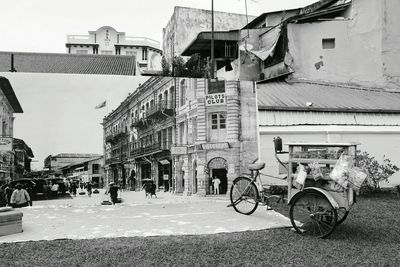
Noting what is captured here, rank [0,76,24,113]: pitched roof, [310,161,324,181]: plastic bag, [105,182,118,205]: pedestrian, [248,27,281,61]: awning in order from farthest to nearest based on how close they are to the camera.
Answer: [248,27,281,61]: awning → [105,182,118,205]: pedestrian → [0,76,24,113]: pitched roof → [310,161,324,181]: plastic bag

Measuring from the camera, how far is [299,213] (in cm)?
598

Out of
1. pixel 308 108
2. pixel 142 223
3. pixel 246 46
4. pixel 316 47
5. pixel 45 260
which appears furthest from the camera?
pixel 246 46

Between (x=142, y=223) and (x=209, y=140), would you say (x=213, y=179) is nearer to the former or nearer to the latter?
(x=209, y=140)

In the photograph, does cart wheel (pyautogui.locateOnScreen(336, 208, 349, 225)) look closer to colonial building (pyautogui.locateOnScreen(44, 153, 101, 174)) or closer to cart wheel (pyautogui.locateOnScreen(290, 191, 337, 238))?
cart wheel (pyautogui.locateOnScreen(290, 191, 337, 238))

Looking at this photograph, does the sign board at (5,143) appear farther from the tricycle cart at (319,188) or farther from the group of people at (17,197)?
the tricycle cart at (319,188)

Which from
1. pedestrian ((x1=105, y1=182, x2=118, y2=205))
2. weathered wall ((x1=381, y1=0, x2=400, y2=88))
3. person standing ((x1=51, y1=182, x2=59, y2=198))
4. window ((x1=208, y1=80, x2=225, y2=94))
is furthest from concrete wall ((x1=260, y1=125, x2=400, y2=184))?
weathered wall ((x1=381, y1=0, x2=400, y2=88))

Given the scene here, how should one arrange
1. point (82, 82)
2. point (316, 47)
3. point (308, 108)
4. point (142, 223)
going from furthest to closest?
point (316, 47)
point (308, 108)
point (82, 82)
point (142, 223)

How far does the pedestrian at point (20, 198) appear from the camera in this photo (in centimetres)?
651

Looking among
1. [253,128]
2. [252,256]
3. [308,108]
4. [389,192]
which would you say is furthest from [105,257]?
[389,192]

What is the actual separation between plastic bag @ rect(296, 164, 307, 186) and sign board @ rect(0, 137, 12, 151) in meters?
4.45

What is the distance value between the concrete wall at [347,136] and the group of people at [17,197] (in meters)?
3.97

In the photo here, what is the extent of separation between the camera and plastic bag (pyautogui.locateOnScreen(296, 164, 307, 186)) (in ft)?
17.3

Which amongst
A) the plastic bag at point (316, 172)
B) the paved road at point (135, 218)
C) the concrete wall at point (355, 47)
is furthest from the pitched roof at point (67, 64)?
the concrete wall at point (355, 47)

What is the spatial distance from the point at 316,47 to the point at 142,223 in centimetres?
1047
